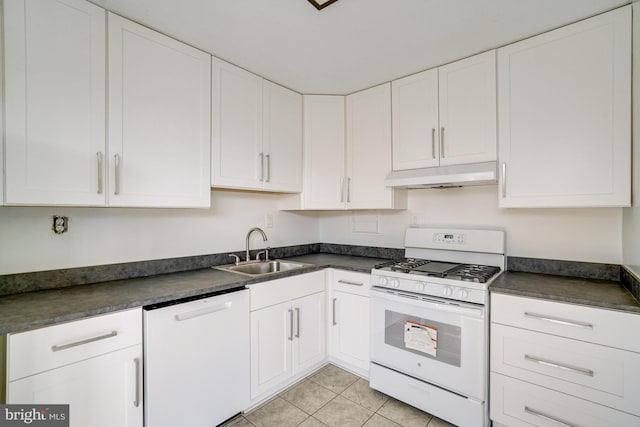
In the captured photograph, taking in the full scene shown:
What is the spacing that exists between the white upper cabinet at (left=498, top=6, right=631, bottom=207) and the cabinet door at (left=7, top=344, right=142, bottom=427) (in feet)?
7.53

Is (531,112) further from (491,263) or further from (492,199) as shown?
(491,263)

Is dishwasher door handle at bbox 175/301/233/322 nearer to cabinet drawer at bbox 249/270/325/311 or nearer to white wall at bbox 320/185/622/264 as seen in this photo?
cabinet drawer at bbox 249/270/325/311

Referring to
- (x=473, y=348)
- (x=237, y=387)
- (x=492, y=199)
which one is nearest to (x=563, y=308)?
(x=473, y=348)

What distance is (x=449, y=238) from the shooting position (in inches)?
90.1

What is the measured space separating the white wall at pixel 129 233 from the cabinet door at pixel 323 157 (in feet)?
1.41

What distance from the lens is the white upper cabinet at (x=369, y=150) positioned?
2398mm

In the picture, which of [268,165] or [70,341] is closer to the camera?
[70,341]

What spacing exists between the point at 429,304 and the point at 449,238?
71 centimetres

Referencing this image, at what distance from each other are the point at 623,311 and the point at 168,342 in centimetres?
218

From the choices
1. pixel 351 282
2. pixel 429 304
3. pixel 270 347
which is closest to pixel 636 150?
pixel 429 304

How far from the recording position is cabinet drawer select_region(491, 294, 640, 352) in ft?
4.32

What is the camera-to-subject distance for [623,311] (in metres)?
1.32

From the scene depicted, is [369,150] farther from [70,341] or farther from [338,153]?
[70,341]

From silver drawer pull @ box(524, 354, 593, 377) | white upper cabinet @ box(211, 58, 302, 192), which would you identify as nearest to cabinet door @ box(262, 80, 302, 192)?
white upper cabinet @ box(211, 58, 302, 192)
